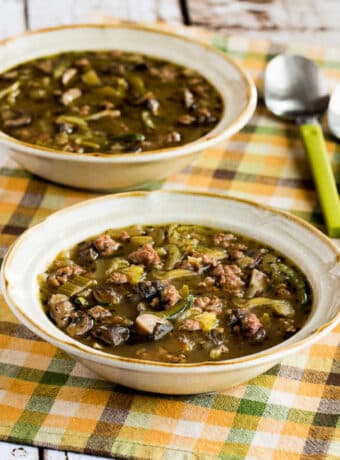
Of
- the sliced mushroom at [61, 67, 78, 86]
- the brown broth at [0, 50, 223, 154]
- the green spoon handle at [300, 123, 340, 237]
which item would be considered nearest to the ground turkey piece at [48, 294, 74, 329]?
the brown broth at [0, 50, 223, 154]

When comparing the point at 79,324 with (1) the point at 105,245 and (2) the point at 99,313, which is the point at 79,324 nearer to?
(2) the point at 99,313

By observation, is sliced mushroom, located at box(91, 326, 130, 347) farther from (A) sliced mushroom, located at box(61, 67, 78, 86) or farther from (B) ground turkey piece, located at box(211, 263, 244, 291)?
(A) sliced mushroom, located at box(61, 67, 78, 86)

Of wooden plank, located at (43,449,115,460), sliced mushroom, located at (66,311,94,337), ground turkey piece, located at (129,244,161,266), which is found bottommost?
wooden plank, located at (43,449,115,460)

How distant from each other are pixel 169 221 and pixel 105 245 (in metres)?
0.28

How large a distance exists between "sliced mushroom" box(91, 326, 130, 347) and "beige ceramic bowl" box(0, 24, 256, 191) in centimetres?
100

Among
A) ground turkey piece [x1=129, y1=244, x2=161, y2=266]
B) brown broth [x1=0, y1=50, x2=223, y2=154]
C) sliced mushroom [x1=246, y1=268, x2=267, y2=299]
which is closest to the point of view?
sliced mushroom [x1=246, y1=268, x2=267, y2=299]

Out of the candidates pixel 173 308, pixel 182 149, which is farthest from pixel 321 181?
pixel 173 308

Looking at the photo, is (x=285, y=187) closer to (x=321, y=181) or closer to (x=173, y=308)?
(x=321, y=181)

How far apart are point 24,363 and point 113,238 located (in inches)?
20.3

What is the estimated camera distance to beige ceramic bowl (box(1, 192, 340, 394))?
2.81 meters

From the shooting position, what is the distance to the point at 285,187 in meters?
4.30

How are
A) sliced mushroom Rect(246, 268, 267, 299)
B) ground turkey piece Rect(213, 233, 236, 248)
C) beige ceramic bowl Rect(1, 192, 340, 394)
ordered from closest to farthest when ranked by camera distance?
1. beige ceramic bowl Rect(1, 192, 340, 394)
2. sliced mushroom Rect(246, 268, 267, 299)
3. ground turkey piece Rect(213, 233, 236, 248)

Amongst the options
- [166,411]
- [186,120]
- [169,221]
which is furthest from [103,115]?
[166,411]

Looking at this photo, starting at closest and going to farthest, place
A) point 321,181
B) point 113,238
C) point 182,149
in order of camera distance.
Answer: point 113,238 < point 182,149 < point 321,181
